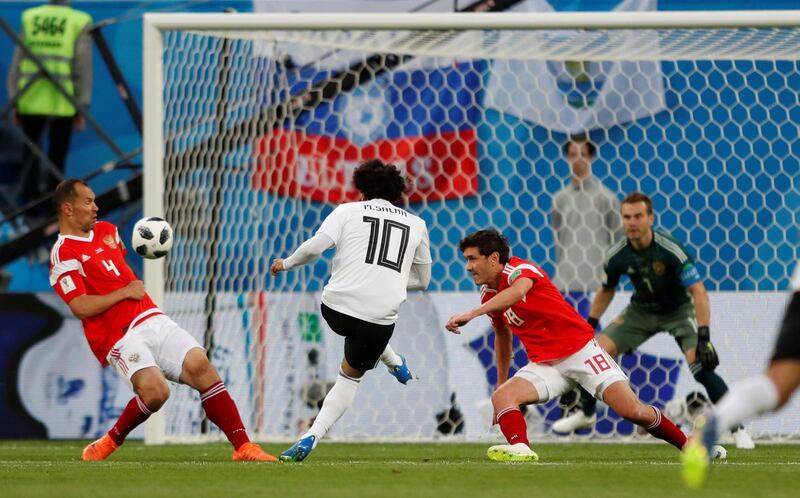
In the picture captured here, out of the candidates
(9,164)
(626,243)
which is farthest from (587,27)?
(9,164)

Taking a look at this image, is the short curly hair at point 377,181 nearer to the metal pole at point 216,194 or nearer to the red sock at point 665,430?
the red sock at point 665,430

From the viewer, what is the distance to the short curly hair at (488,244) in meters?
7.03

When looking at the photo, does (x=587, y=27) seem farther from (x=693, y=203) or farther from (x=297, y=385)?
(x=297, y=385)

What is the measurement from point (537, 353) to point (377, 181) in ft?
4.16

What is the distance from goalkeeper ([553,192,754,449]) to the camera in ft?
27.3

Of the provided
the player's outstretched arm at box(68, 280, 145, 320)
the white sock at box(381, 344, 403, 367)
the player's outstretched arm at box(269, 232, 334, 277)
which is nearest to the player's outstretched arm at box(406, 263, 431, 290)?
the white sock at box(381, 344, 403, 367)

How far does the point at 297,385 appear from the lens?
9.74m

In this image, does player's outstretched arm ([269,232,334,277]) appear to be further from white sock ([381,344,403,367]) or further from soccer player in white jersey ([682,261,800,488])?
soccer player in white jersey ([682,261,800,488])

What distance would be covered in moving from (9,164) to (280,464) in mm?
6434

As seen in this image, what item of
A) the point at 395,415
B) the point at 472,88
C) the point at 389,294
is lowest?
the point at 395,415

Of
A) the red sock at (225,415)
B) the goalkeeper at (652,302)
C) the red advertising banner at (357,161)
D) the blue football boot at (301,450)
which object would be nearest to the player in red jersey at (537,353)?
the blue football boot at (301,450)

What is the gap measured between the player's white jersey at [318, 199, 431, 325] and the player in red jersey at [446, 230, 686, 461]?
0.37 m

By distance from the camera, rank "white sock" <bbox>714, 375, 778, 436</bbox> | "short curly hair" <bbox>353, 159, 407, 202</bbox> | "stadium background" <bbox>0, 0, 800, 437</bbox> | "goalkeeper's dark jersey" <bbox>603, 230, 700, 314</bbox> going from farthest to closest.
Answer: "stadium background" <bbox>0, 0, 800, 437</bbox>
"goalkeeper's dark jersey" <bbox>603, 230, 700, 314</bbox>
"short curly hair" <bbox>353, 159, 407, 202</bbox>
"white sock" <bbox>714, 375, 778, 436</bbox>

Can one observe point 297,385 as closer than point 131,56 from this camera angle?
Yes
